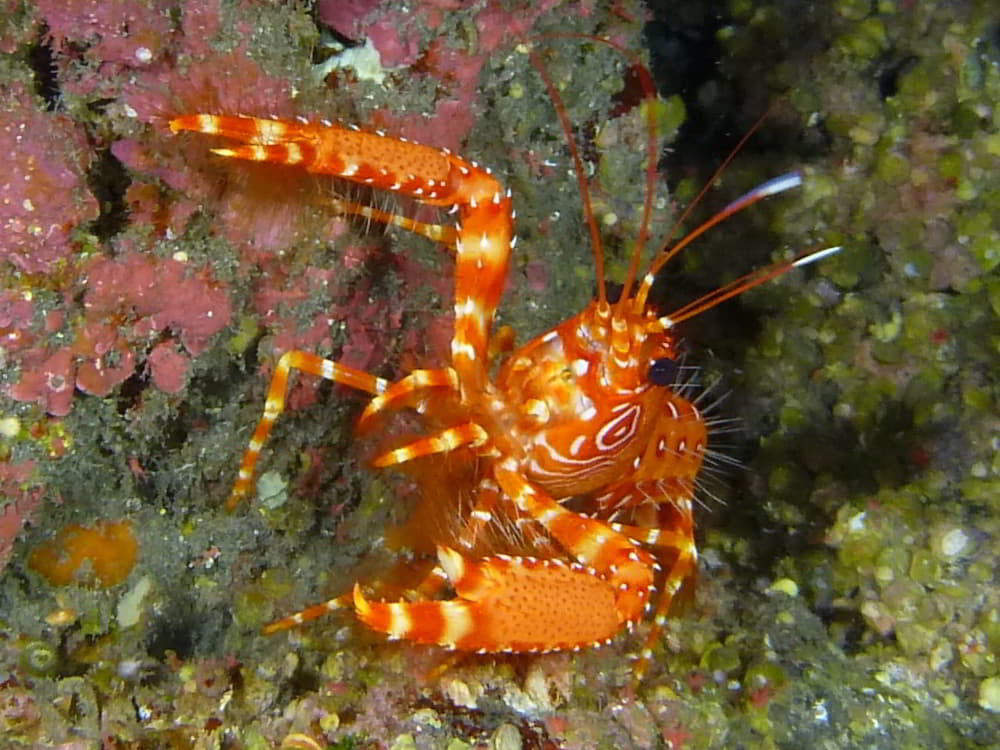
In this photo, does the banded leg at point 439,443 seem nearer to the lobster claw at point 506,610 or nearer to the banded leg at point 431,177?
the banded leg at point 431,177

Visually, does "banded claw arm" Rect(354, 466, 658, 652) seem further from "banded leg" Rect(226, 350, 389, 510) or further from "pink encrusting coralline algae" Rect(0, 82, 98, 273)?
"pink encrusting coralline algae" Rect(0, 82, 98, 273)

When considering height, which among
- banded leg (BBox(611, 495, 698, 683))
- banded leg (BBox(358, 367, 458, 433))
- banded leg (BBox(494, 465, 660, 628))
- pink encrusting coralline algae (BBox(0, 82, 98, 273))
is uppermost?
pink encrusting coralline algae (BBox(0, 82, 98, 273))

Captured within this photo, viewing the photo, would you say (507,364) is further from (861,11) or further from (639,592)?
(861,11)

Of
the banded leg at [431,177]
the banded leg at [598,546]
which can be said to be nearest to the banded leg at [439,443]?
the banded leg at [431,177]

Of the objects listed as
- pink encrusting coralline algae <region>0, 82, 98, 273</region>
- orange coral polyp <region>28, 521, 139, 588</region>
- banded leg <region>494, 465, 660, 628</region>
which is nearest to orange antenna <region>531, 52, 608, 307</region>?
banded leg <region>494, 465, 660, 628</region>

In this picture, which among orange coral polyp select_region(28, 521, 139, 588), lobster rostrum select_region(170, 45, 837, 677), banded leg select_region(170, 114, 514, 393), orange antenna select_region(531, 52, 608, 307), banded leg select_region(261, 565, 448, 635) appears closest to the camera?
banded leg select_region(170, 114, 514, 393)

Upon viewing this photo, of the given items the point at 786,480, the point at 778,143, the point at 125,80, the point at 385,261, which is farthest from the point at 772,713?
the point at 125,80

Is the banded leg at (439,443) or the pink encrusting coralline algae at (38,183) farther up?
the pink encrusting coralline algae at (38,183)

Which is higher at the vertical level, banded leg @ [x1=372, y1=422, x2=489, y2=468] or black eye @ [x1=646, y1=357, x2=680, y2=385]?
black eye @ [x1=646, y1=357, x2=680, y2=385]
